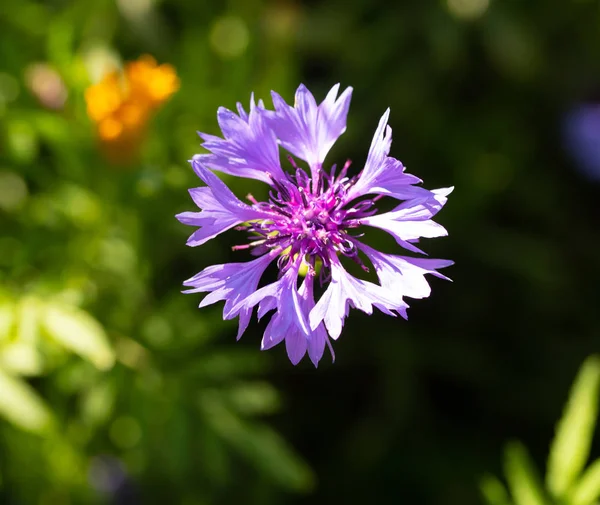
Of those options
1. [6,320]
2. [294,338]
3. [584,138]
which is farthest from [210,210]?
[584,138]

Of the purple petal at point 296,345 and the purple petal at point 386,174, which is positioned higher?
the purple petal at point 386,174

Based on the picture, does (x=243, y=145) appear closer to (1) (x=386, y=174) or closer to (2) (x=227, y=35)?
(1) (x=386, y=174)

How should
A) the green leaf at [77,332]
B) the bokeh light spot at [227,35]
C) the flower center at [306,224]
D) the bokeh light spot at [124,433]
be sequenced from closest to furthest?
the flower center at [306,224]
the green leaf at [77,332]
the bokeh light spot at [124,433]
the bokeh light spot at [227,35]

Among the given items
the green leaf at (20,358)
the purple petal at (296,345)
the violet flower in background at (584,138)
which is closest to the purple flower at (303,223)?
the purple petal at (296,345)

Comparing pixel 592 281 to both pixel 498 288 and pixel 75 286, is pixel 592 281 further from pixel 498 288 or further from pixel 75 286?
pixel 75 286

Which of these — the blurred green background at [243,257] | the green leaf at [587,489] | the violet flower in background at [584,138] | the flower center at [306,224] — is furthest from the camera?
the violet flower in background at [584,138]

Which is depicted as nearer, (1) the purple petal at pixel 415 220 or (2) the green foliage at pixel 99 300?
(1) the purple petal at pixel 415 220

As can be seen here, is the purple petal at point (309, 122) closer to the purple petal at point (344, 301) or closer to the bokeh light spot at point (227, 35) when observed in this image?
the purple petal at point (344, 301)
